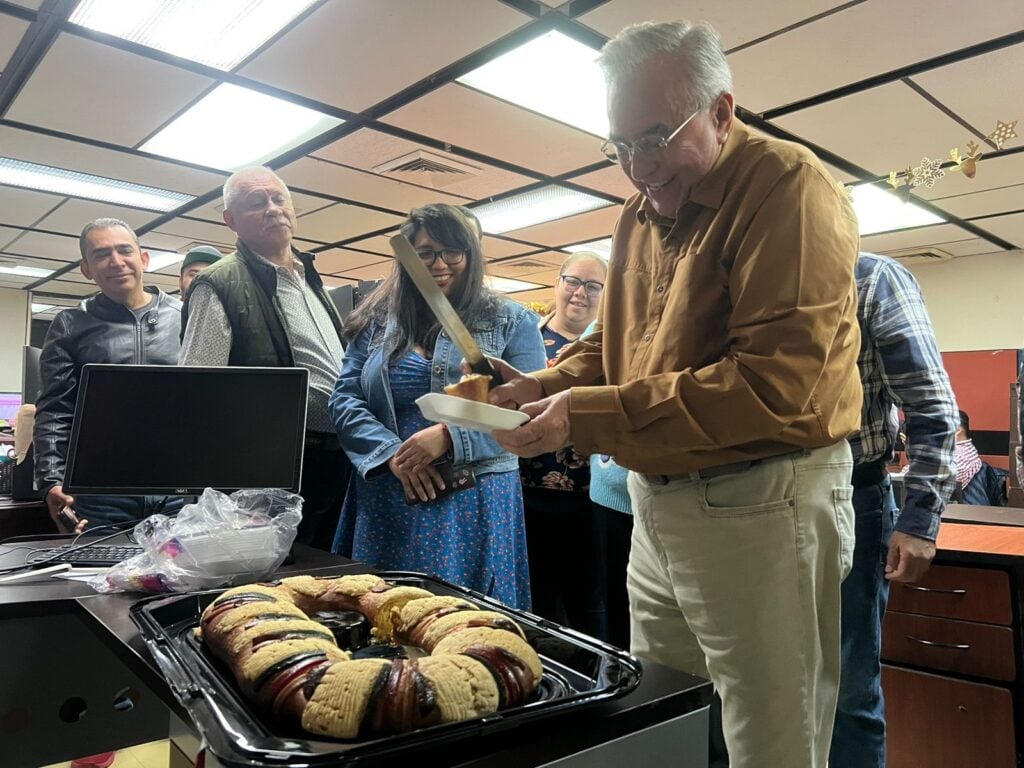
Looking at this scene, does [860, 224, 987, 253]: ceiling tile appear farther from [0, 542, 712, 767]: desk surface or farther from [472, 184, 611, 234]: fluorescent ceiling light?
[0, 542, 712, 767]: desk surface

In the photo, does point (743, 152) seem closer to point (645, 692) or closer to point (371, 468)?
point (645, 692)

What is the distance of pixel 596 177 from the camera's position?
15.0ft

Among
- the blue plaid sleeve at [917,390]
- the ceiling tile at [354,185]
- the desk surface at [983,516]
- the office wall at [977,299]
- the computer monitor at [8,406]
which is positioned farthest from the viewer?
the office wall at [977,299]

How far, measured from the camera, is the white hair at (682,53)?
3.23 ft

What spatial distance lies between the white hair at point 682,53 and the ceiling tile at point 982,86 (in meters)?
2.34

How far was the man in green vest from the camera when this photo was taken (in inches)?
67.2

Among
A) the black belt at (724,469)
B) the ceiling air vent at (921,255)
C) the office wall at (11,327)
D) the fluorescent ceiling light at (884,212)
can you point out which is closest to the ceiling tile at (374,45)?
the black belt at (724,469)

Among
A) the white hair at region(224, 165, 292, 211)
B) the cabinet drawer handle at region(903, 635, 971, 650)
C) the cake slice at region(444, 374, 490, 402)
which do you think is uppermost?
the white hair at region(224, 165, 292, 211)

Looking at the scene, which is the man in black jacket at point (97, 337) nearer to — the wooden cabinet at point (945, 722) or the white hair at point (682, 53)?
the white hair at point (682, 53)

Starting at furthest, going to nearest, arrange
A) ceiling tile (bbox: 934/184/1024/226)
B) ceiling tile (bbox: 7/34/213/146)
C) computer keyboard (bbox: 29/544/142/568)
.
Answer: ceiling tile (bbox: 934/184/1024/226) → ceiling tile (bbox: 7/34/213/146) → computer keyboard (bbox: 29/544/142/568)

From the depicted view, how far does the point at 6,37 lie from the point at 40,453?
5.96 feet

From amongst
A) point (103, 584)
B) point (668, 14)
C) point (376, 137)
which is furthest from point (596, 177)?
point (103, 584)

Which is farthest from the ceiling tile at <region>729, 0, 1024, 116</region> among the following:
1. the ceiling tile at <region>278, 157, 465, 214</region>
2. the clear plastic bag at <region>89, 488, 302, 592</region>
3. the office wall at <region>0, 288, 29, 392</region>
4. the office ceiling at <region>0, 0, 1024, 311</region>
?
the office wall at <region>0, 288, 29, 392</region>

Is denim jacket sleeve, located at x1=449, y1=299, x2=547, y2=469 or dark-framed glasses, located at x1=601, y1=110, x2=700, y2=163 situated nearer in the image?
dark-framed glasses, located at x1=601, y1=110, x2=700, y2=163
